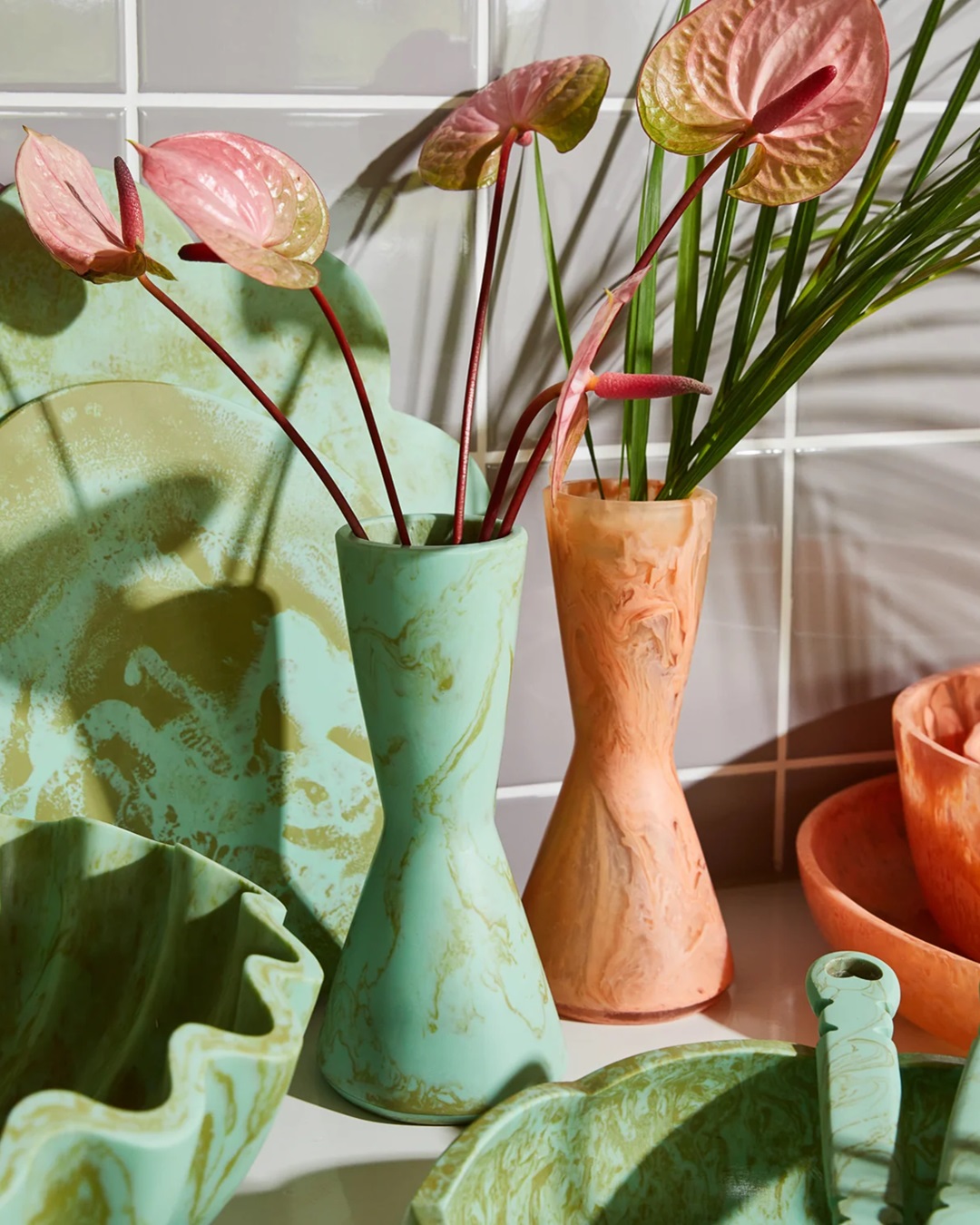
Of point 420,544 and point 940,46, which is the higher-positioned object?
point 940,46

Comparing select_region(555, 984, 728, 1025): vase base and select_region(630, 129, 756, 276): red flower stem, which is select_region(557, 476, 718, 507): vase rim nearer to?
select_region(630, 129, 756, 276): red flower stem

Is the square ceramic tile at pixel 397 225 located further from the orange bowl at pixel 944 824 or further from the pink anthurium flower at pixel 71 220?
the orange bowl at pixel 944 824

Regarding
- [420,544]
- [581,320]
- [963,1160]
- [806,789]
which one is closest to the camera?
[963,1160]

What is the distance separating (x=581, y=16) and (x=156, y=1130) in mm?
510

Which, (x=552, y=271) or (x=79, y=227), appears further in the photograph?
(x=552, y=271)

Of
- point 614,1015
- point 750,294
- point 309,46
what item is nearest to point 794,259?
point 750,294

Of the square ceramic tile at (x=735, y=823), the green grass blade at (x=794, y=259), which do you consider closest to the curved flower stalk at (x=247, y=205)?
the green grass blade at (x=794, y=259)

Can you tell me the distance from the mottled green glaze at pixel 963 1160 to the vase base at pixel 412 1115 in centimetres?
17

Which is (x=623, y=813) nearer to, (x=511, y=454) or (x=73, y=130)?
(x=511, y=454)

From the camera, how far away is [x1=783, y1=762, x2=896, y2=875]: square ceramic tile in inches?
28.1

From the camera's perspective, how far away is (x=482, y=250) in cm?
59

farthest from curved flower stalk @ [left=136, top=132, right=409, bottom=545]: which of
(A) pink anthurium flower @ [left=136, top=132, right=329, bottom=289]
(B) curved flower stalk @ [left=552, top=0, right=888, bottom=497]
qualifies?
(B) curved flower stalk @ [left=552, top=0, right=888, bottom=497]

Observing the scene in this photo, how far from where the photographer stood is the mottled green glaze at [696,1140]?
0.41 m

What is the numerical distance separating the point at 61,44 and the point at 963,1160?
545mm
